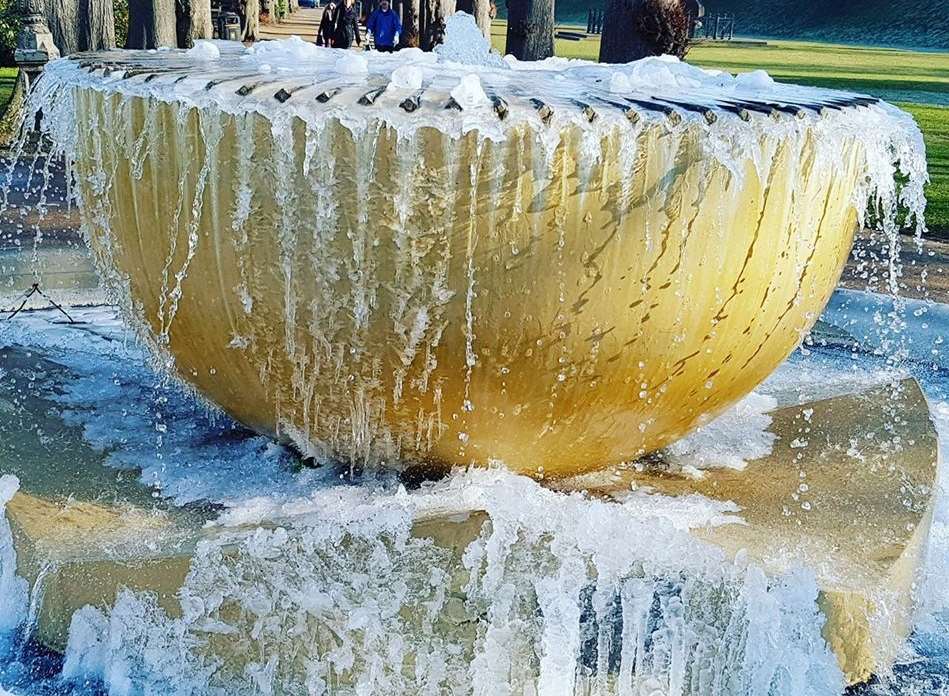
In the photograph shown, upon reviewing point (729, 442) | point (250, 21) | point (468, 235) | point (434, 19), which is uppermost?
point (434, 19)

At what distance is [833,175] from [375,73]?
53.7 inches

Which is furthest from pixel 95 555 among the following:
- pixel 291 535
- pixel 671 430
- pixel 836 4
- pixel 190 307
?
pixel 836 4

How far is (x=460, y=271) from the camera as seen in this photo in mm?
3131

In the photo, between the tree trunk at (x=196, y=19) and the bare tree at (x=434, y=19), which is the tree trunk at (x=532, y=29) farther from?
the tree trunk at (x=196, y=19)

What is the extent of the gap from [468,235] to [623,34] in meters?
6.36

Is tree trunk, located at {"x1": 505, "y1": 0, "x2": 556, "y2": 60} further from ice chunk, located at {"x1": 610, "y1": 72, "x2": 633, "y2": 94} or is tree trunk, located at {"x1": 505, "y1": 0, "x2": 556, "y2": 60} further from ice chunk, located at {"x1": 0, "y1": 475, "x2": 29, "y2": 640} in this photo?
ice chunk, located at {"x1": 0, "y1": 475, "x2": 29, "y2": 640}

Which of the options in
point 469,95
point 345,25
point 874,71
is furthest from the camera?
point 874,71

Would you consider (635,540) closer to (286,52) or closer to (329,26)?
(286,52)

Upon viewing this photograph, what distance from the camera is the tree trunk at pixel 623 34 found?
890cm

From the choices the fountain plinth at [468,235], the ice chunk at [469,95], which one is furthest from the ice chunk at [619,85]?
the ice chunk at [469,95]

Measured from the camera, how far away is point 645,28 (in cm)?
880

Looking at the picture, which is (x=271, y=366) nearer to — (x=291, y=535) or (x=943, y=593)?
(x=291, y=535)

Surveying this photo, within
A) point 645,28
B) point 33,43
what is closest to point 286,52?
point 645,28

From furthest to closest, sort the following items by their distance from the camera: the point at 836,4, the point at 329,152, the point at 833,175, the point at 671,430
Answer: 1. the point at 836,4
2. the point at 671,430
3. the point at 833,175
4. the point at 329,152
